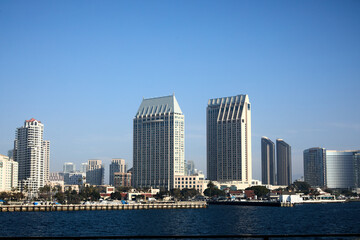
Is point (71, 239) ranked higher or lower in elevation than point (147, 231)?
higher

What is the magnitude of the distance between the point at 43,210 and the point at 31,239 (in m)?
191

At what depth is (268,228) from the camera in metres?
112

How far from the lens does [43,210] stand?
200 metres

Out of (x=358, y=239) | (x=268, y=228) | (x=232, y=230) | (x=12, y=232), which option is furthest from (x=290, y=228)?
(x=358, y=239)

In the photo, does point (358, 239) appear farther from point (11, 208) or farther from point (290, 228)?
point (11, 208)

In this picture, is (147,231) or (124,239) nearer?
(124,239)

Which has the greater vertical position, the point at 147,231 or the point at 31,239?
the point at 31,239

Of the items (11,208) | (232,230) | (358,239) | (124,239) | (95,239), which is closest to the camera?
(95,239)

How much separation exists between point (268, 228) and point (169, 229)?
72.4 ft

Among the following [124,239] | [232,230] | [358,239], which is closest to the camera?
[124,239]

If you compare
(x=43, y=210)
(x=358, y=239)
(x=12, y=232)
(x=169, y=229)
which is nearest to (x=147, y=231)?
(x=169, y=229)

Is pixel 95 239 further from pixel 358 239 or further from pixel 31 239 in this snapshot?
pixel 358 239

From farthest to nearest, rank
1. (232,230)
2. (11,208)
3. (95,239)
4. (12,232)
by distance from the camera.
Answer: (11,208), (232,230), (12,232), (95,239)

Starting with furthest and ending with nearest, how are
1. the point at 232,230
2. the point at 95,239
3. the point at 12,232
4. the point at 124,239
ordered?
1. the point at 232,230
2. the point at 12,232
3. the point at 124,239
4. the point at 95,239
